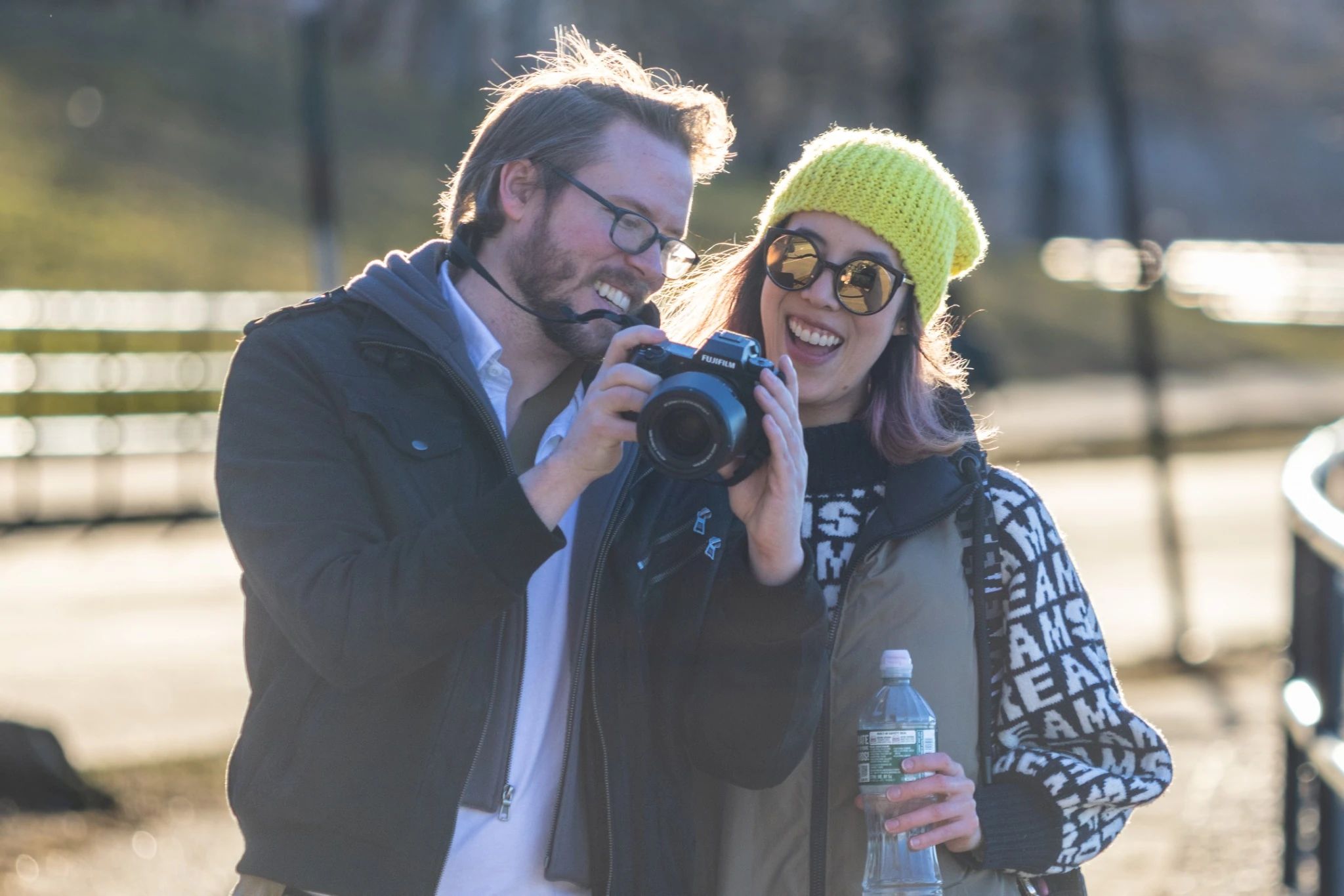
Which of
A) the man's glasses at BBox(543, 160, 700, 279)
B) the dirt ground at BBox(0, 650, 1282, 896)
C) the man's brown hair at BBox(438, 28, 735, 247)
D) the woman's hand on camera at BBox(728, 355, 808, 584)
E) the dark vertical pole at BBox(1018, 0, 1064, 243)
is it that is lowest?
the dirt ground at BBox(0, 650, 1282, 896)

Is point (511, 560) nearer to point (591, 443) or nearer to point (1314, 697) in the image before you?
point (591, 443)

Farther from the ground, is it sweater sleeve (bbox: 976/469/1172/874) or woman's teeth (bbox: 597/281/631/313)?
woman's teeth (bbox: 597/281/631/313)

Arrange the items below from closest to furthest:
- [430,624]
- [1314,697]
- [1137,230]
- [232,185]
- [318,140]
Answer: [430,624] < [1314,697] < [1137,230] < [318,140] < [232,185]

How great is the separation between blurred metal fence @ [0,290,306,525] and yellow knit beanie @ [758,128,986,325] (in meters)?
12.0

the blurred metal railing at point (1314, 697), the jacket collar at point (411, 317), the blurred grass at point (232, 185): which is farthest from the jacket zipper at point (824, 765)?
the blurred grass at point (232, 185)

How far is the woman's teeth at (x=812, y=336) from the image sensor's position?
3.05 m

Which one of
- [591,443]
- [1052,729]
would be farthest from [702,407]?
[1052,729]

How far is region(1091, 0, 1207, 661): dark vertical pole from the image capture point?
11062 mm

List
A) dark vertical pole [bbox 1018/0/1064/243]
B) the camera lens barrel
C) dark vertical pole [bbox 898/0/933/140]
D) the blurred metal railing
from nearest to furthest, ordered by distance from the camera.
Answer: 1. the camera lens barrel
2. the blurred metal railing
3. dark vertical pole [bbox 898/0/933/140]
4. dark vertical pole [bbox 1018/0/1064/243]

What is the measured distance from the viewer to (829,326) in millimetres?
3029

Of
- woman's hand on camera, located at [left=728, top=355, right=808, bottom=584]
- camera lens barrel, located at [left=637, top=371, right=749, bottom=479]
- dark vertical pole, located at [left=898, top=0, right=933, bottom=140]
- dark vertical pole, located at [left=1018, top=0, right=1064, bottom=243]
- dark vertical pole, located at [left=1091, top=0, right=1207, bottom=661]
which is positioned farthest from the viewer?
dark vertical pole, located at [left=1018, top=0, right=1064, bottom=243]

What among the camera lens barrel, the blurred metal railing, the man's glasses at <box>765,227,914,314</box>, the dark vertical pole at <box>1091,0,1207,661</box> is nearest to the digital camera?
the camera lens barrel

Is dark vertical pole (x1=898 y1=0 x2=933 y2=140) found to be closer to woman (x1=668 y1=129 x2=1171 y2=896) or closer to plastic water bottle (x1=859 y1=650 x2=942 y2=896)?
woman (x1=668 y1=129 x2=1171 y2=896)

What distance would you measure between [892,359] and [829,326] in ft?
0.56
